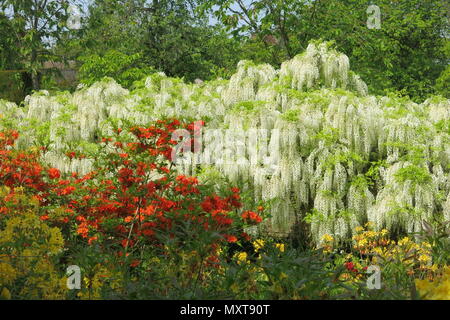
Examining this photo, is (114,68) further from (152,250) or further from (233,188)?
(233,188)

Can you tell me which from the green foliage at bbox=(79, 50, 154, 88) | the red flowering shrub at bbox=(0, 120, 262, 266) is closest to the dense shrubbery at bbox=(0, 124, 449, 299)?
the red flowering shrub at bbox=(0, 120, 262, 266)

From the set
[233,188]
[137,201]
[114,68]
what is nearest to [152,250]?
[137,201]

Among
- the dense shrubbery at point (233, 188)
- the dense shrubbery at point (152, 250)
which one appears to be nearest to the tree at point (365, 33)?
the dense shrubbery at point (233, 188)

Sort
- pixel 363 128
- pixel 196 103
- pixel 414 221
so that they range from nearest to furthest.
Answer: pixel 414 221, pixel 363 128, pixel 196 103

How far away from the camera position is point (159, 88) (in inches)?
391

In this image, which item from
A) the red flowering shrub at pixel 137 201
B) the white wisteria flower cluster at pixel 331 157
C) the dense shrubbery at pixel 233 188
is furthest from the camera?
the white wisteria flower cluster at pixel 331 157

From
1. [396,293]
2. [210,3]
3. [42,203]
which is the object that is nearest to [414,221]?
[42,203]

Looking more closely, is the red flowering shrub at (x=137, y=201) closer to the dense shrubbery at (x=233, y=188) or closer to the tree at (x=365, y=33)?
the dense shrubbery at (x=233, y=188)

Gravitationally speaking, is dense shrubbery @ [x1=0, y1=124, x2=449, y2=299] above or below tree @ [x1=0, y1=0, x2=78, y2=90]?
below

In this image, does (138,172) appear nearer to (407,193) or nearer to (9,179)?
(9,179)

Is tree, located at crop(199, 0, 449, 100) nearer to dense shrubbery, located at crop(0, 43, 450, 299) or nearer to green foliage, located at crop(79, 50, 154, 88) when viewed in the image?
green foliage, located at crop(79, 50, 154, 88)
